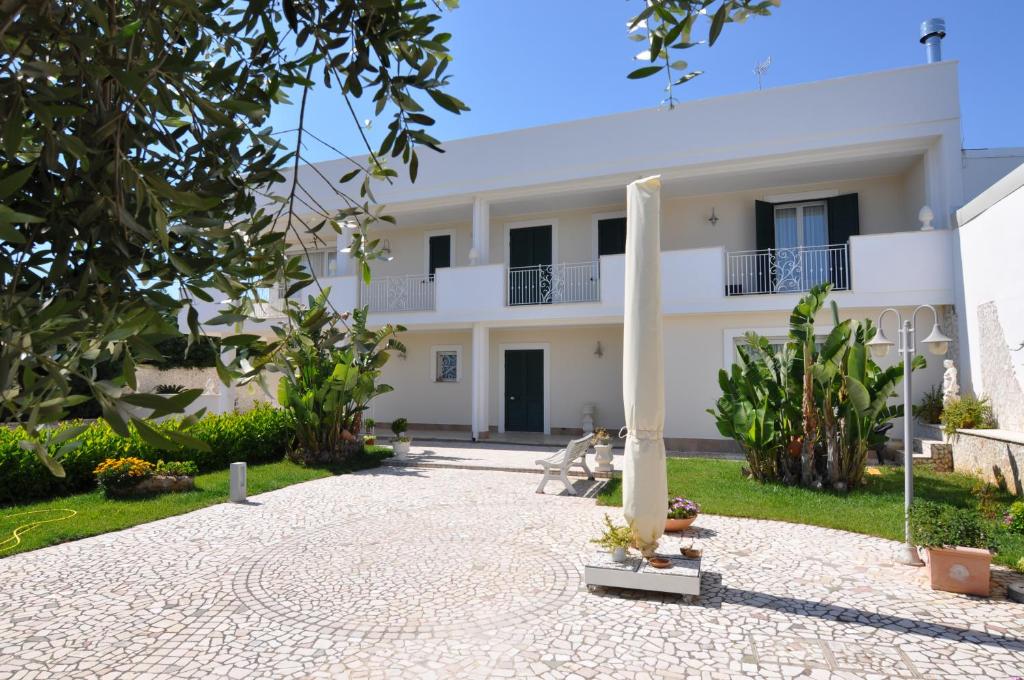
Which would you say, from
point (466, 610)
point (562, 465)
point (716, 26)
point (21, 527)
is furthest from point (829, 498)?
point (21, 527)

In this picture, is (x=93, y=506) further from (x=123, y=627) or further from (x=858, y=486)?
(x=858, y=486)

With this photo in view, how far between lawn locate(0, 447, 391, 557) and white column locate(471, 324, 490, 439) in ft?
17.2

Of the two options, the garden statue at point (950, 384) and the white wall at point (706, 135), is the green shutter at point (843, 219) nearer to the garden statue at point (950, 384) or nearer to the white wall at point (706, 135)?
the white wall at point (706, 135)

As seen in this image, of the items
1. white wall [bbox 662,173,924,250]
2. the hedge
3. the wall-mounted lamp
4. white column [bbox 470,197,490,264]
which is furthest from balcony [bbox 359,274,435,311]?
the wall-mounted lamp

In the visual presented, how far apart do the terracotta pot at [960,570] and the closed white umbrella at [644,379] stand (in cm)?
233

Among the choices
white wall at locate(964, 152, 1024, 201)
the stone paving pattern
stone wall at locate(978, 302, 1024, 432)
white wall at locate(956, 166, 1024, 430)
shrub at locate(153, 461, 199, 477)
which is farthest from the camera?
white wall at locate(964, 152, 1024, 201)

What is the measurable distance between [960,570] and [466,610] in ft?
13.5

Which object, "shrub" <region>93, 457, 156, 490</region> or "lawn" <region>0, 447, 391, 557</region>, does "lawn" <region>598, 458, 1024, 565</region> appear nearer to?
"lawn" <region>0, 447, 391, 557</region>

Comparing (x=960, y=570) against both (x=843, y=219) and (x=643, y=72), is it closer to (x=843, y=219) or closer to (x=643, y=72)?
(x=643, y=72)

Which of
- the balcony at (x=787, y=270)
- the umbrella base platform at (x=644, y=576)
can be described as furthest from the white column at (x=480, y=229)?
the umbrella base platform at (x=644, y=576)

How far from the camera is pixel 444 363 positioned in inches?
733

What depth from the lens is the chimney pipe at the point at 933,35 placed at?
14.4 m

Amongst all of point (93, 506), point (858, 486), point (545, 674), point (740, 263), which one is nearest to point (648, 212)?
point (545, 674)

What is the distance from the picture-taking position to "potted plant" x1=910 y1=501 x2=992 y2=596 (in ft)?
16.6
